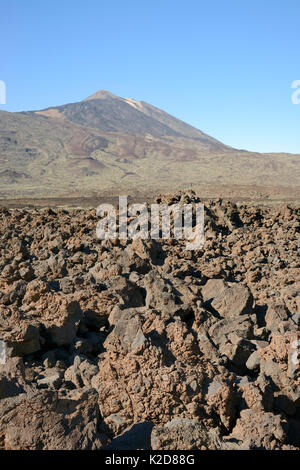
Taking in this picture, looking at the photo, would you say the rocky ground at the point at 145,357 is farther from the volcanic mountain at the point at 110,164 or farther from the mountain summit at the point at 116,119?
the mountain summit at the point at 116,119

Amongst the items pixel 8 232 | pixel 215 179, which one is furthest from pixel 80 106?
pixel 8 232

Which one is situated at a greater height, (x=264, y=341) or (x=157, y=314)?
(x=157, y=314)

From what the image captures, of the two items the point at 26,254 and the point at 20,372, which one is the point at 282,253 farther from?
the point at 20,372

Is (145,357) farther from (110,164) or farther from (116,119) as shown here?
(116,119)

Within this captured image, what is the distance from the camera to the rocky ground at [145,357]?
2672 millimetres

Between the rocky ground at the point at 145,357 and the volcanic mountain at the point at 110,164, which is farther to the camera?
the volcanic mountain at the point at 110,164

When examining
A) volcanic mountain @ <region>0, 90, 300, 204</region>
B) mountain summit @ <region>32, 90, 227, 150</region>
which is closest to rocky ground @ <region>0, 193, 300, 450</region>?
volcanic mountain @ <region>0, 90, 300, 204</region>

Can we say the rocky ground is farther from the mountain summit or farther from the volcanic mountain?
the mountain summit

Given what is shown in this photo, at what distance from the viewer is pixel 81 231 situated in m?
8.22

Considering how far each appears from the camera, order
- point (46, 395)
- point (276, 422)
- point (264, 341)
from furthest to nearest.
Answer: point (264, 341), point (276, 422), point (46, 395)

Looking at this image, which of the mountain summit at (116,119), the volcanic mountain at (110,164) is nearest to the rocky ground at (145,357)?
the volcanic mountain at (110,164)

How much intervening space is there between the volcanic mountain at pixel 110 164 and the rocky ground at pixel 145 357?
3220 centimetres

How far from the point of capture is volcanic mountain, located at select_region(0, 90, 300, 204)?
188 ft

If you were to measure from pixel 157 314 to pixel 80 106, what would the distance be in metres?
160
